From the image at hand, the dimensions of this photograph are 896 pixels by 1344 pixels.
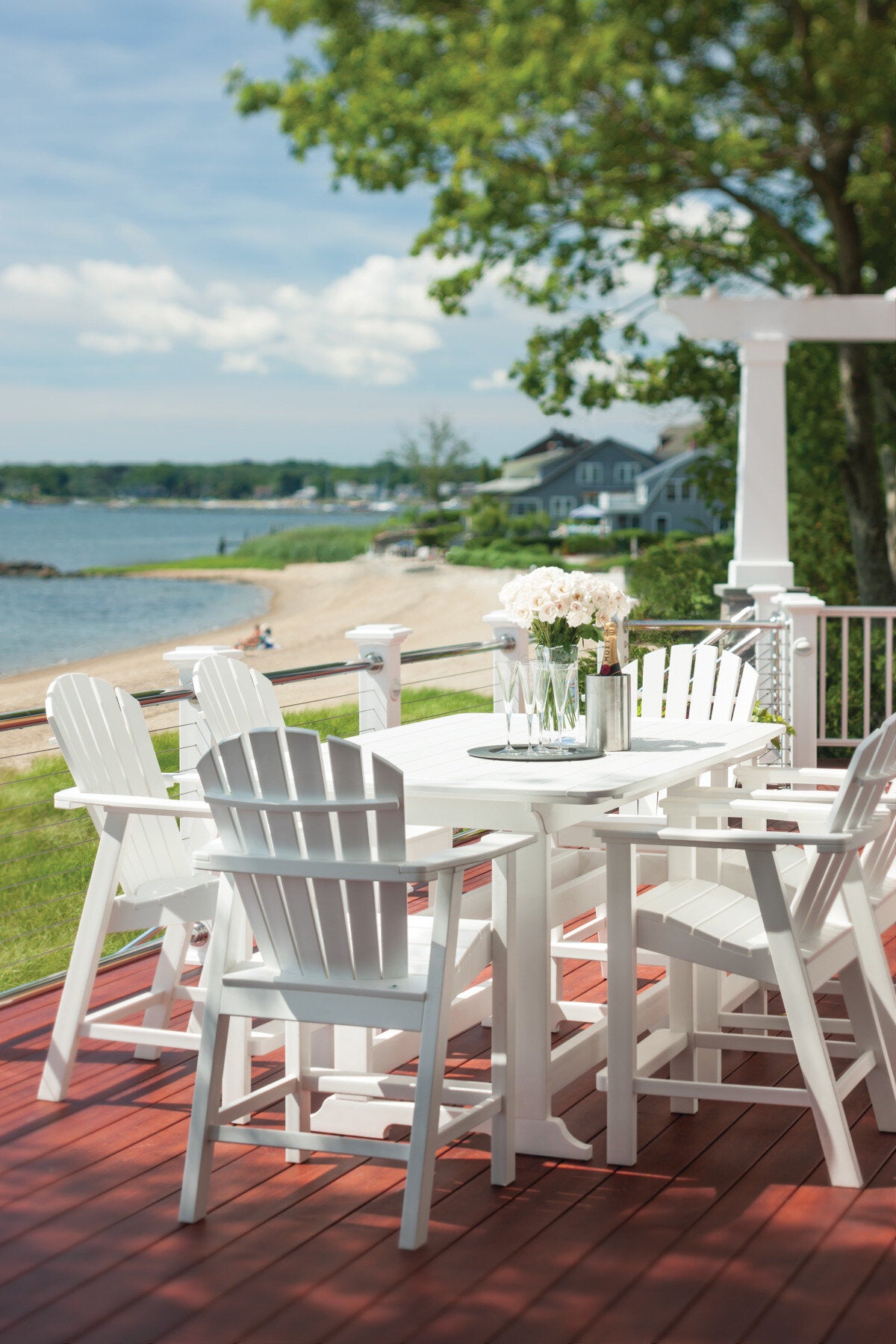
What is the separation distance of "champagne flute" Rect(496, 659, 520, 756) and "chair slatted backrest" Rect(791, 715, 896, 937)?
0.83 metres

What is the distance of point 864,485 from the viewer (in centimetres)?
1295

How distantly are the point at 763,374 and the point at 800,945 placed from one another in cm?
658

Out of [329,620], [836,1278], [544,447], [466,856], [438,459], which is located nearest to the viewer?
[836,1278]

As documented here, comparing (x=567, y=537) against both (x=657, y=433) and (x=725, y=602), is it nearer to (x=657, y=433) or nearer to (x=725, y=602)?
(x=657, y=433)

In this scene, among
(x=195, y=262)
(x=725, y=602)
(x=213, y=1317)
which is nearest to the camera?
(x=213, y=1317)

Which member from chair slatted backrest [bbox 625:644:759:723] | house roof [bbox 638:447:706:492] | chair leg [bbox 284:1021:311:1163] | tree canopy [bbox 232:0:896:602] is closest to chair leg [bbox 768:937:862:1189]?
chair leg [bbox 284:1021:311:1163]

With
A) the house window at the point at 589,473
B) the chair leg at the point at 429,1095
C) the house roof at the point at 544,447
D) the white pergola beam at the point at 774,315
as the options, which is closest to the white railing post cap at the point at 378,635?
the chair leg at the point at 429,1095

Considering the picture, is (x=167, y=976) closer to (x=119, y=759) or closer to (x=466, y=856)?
(x=119, y=759)

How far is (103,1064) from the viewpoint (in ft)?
11.9

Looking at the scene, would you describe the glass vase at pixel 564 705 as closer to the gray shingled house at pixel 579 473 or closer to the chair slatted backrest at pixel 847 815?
the chair slatted backrest at pixel 847 815

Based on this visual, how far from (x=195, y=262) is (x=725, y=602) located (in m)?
54.7

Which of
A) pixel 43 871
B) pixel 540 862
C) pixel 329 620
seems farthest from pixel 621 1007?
pixel 329 620

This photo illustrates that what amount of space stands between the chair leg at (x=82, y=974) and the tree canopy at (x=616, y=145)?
1011cm

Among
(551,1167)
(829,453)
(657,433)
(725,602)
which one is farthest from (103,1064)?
(657,433)
